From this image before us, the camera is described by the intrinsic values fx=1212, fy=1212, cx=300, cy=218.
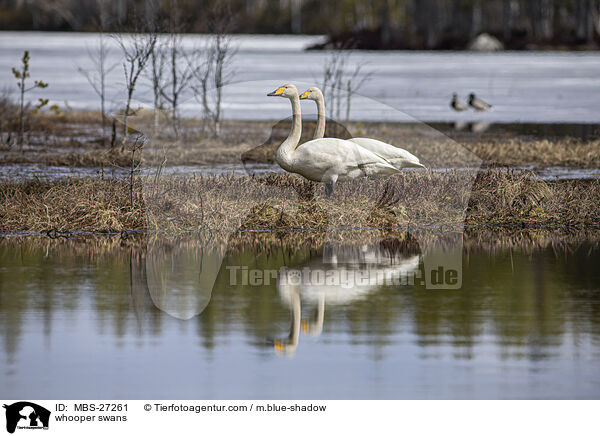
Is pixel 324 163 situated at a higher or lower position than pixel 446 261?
higher

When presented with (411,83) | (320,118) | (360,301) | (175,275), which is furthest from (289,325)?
(411,83)

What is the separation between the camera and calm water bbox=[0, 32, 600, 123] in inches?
1363

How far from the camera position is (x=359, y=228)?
13.8 metres

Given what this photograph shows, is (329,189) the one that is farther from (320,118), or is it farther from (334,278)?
(334,278)

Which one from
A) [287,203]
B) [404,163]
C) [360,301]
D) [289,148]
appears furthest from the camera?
[404,163]

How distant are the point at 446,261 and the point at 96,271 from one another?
3.31m

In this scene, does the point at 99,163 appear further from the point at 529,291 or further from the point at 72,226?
the point at 529,291

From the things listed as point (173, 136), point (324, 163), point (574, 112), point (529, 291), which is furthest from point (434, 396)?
point (574, 112)

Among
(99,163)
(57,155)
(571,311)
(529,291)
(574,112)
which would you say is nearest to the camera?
(571,311)
